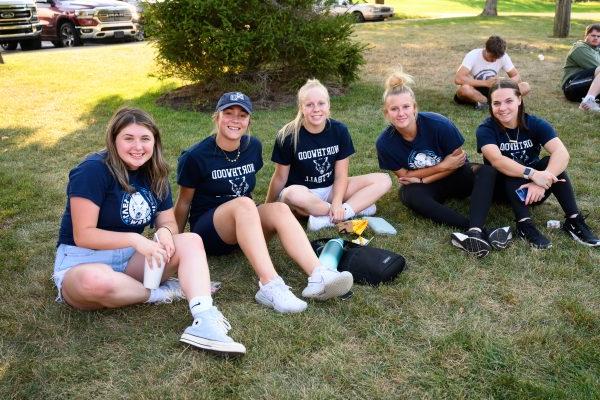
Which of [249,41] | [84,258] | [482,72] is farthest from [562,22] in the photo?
[84,258]

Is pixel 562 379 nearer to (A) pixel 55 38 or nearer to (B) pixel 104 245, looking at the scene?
(B) pixel 104 245

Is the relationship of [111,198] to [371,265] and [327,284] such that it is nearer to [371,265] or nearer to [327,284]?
[327,284]

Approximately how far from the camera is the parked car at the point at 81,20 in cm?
1570

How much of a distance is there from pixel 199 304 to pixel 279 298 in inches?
17.6

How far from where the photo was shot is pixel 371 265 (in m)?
3.35

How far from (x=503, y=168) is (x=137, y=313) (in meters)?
2.66

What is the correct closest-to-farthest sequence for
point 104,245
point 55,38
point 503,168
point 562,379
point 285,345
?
point 562,379, point 285,345, point 104,245, point 503,168, point 55,38

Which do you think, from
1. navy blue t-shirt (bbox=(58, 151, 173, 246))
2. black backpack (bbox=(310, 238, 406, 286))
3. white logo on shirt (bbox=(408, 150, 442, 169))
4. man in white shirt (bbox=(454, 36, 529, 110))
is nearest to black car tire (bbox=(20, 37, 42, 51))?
man in white shirt (bbox=(454, 36, 529, 110))

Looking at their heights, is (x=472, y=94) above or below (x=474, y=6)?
above

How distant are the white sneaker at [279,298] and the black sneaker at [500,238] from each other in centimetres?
146

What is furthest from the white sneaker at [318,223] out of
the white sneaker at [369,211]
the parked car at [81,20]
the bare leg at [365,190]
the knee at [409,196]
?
the parked car at [81,20]

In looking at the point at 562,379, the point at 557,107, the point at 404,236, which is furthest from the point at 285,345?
the point at 557,107

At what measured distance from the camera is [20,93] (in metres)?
9.55

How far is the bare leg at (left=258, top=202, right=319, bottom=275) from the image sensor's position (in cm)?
325
